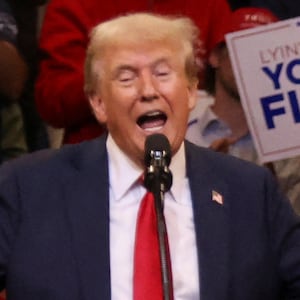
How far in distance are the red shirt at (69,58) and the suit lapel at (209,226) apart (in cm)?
50

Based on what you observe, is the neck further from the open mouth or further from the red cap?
the open mouth

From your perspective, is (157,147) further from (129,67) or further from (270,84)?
(270,84)

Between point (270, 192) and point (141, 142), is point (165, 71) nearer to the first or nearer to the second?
point (141, 142)

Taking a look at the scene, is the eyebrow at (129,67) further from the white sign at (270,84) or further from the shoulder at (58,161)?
the white sign at (270,84)

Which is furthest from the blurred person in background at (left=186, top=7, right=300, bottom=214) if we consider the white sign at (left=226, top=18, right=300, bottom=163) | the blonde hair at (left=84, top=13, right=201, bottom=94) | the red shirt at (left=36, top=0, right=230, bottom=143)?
the blonde hair at (left=84, top=13, right=201, bottom=94)

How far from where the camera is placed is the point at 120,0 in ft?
9.09

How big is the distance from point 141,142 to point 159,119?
59 mm

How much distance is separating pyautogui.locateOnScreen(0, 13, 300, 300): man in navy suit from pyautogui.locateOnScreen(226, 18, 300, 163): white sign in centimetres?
44

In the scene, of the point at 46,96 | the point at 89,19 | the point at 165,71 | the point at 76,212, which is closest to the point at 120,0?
the point at 89,19

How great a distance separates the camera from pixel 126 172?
2.22 meters

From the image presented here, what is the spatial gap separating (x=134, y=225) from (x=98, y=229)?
0.07 meters

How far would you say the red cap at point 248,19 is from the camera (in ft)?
9.75

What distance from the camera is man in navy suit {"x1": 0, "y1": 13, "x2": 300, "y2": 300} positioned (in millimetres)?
2086

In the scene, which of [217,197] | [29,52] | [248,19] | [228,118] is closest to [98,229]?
[217,197]
